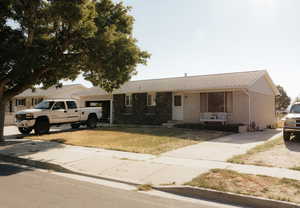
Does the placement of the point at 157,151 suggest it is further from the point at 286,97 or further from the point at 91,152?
the point at 286,97

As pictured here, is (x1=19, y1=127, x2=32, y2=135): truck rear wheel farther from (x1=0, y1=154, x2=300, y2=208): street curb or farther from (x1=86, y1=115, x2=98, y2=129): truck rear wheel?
(x1=0, y1=154, x2=300, y2=208): street curb

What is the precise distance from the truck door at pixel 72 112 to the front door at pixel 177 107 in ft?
26.1

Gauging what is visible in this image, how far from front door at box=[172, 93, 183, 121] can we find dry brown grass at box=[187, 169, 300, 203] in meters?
14.3

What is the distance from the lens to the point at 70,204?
4840 millimetres

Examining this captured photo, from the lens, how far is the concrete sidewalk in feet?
22.2

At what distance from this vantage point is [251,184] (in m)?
5.86

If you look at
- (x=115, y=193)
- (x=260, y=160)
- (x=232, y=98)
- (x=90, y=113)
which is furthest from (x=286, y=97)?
(x=115, y=193)

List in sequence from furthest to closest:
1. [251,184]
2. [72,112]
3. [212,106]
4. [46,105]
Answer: [212,106], [72,112], [46,105], [251,184]

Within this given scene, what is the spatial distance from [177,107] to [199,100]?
1980 millimetres

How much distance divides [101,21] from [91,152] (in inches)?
305

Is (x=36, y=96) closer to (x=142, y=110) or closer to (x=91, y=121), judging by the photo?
(x=91, y=121)

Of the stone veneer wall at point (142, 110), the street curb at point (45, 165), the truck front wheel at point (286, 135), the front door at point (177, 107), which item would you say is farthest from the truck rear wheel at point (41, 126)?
the truck front wheel at point (286, 135)

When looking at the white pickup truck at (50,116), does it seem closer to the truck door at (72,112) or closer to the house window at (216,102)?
the truck door at (72,112)

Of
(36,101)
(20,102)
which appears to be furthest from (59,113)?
(20,102)
